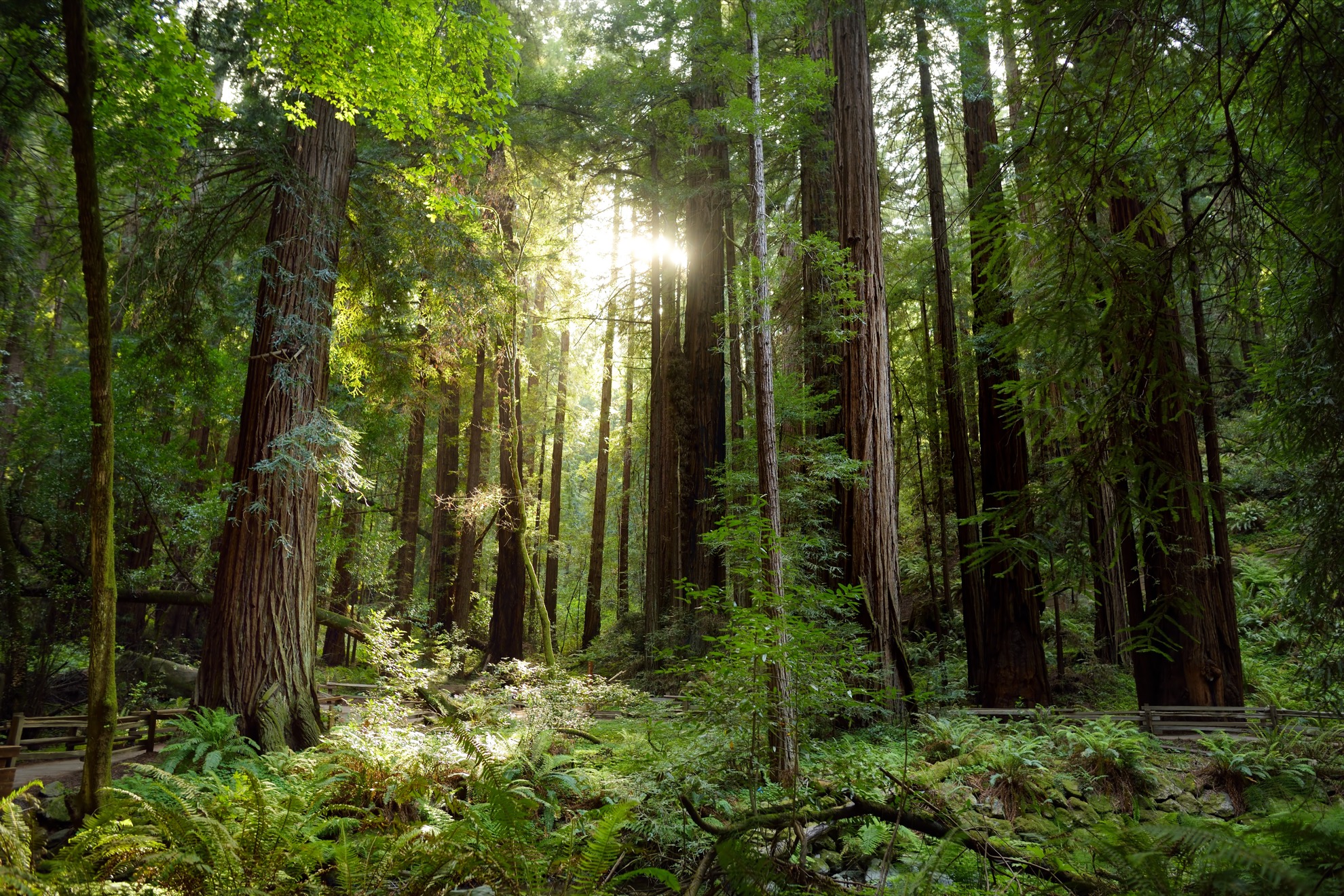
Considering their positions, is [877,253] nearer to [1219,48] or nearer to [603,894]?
[1219,48]

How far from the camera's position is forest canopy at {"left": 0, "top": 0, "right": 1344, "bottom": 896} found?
3490mm

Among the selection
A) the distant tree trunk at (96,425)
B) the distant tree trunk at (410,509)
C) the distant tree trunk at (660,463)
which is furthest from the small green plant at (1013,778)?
the distant tree trunk at (410,509)

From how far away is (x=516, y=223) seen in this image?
1407 cm

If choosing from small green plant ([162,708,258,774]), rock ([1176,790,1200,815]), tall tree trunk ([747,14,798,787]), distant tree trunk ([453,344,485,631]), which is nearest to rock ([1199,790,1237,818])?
rock ([1176,790,1200,815])

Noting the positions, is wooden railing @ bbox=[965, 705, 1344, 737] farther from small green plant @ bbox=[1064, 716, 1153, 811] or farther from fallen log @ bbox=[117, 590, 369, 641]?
fallen log @ bbox=[117, 590, 369, 641]

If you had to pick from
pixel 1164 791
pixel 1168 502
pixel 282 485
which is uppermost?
pixel 282 485

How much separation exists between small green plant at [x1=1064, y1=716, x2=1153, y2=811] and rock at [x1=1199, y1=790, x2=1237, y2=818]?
41 centimetres

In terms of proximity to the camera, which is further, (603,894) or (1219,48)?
(603,894)

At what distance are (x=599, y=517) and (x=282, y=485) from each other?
1401 centimetres

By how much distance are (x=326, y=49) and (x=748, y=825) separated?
300 inches

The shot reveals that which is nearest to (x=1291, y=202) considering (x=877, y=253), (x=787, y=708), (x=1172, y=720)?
(x=787, y=708)

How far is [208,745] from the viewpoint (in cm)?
632

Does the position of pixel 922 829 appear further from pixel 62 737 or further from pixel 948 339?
pixel 948 339

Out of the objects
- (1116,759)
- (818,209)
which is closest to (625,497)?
(818,209)
